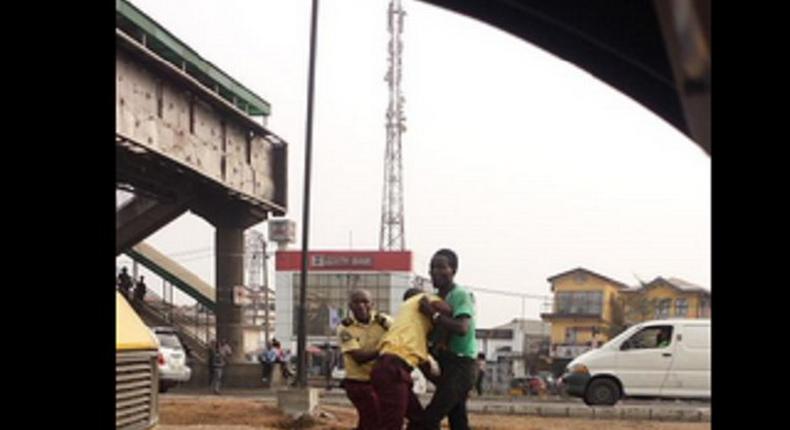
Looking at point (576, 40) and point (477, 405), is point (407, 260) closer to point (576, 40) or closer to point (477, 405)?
point (477, 405)

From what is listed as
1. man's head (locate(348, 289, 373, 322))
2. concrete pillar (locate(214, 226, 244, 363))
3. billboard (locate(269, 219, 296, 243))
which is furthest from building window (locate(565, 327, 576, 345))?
man's head (locate(348, 289, 373, 322))

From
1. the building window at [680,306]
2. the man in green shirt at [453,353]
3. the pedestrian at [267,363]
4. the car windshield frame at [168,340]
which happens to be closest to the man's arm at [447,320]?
the man in green shirt at [453,353]

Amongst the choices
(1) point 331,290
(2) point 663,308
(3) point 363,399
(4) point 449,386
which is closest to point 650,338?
(3) point 363,399

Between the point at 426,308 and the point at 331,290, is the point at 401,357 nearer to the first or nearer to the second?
the point at 426,308

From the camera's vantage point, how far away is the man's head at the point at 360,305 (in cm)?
564

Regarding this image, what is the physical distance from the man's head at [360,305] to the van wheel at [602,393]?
30.6 feet

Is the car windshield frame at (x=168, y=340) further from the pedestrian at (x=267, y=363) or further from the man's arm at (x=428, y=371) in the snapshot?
the man's arm at (x=428, y=371)

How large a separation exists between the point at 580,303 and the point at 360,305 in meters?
24.2

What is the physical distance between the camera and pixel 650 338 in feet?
47.2

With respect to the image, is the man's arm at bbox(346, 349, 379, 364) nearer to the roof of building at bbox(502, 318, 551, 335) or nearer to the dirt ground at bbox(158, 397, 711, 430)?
the dirt ground at bbox(158, 397, 711, 430)
